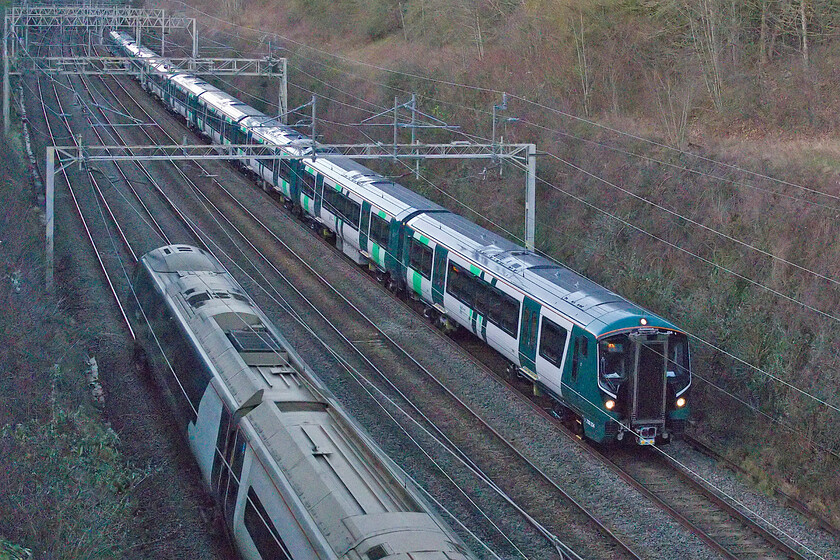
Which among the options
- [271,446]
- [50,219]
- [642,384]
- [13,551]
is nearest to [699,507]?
[642,384]

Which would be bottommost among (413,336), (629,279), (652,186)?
(413,336)

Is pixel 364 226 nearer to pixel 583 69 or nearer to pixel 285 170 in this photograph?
pixel 285 170

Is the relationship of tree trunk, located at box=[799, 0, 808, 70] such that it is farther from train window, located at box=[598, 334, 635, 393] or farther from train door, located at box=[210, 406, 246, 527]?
train door, located at box=[210, 406, 246, 527]

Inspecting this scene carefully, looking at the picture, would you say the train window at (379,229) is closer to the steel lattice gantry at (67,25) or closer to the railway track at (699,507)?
the railway track at (699,507)

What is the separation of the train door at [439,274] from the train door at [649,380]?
220 inches

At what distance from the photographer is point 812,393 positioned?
13.8 meters

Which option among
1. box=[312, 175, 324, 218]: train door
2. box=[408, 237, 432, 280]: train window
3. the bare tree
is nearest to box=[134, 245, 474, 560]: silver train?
box=[408, 237, 432, 280]: train window

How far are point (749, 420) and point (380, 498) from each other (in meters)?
8.86

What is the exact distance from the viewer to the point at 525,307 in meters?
14.8

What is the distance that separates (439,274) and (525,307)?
344cm

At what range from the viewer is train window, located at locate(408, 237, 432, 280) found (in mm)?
18266

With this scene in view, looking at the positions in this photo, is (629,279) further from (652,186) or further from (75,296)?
(75,296)

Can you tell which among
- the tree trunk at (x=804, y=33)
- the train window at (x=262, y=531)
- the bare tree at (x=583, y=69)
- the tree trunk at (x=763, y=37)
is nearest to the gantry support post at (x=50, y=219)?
the train window at (x=262, y=531)

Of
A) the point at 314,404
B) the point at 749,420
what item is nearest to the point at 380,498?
the point at 314,404
